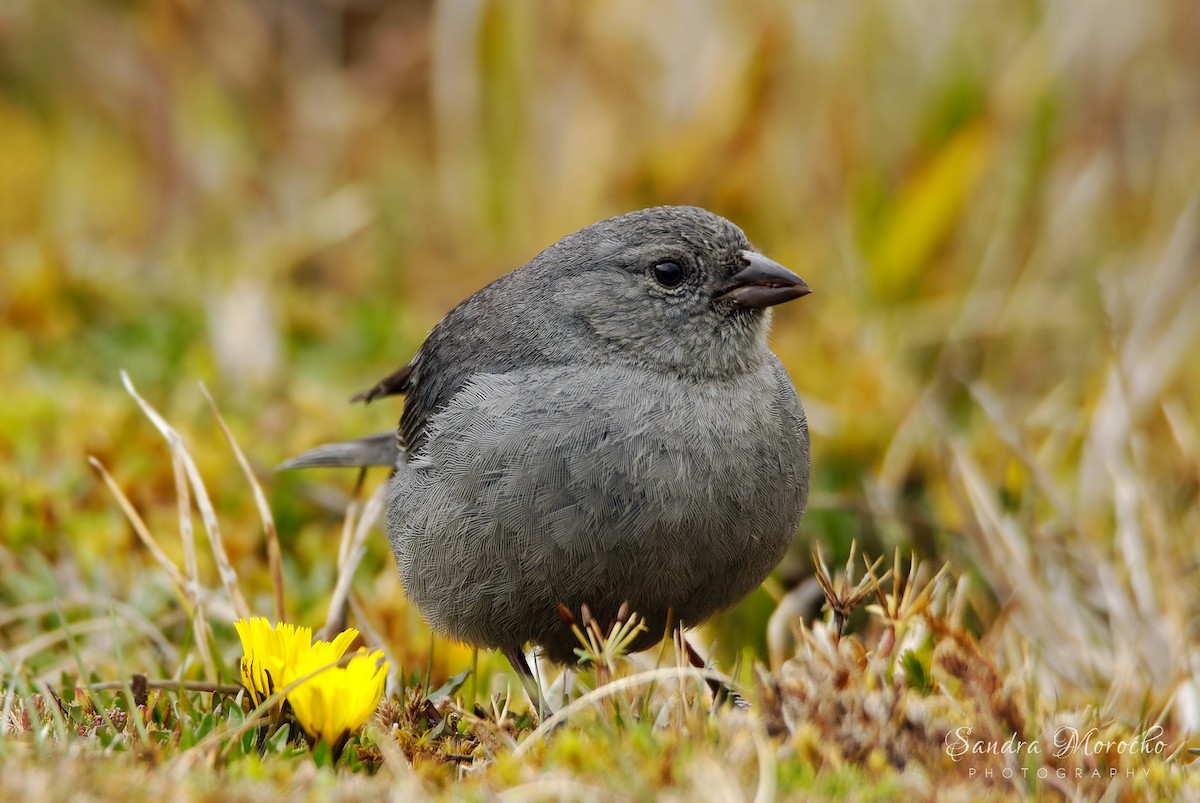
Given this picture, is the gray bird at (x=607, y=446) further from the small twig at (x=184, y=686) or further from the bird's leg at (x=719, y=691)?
the small twig at (x=184, y=686)

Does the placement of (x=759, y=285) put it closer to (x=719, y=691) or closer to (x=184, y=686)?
(x=719, y=691)

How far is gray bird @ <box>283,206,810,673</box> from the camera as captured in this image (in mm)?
3225

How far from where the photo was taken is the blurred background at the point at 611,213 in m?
4.65

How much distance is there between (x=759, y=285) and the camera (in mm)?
3717

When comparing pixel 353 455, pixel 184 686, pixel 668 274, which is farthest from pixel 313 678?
pixel 353 455

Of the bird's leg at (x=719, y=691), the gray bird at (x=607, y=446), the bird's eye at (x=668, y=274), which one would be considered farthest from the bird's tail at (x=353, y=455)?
the bird's leg at (x=719, y=691)

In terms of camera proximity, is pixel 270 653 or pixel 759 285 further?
pixel 759 285

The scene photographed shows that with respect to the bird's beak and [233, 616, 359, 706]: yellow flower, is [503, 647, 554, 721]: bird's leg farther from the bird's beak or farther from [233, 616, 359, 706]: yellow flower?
the bird's beak

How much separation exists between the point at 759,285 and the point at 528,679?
4.04ft

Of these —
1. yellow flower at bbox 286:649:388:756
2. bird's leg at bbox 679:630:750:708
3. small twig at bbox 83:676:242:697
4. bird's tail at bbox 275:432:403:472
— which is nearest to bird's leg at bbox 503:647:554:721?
bird's leg at bbox 679:630:750:708

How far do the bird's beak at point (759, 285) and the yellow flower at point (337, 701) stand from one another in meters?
1.51

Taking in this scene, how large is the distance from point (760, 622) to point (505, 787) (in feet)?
7.43

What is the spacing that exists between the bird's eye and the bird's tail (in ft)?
3.96

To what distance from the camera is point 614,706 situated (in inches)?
108
